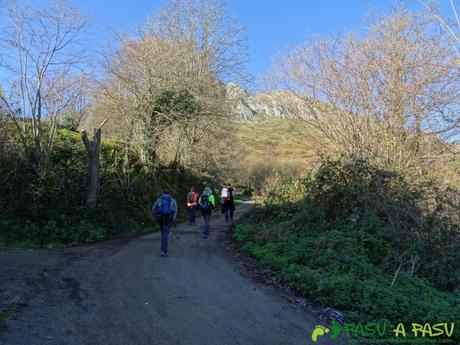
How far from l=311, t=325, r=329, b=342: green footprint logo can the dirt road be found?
81 millimetres

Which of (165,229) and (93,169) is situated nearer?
(165,229)

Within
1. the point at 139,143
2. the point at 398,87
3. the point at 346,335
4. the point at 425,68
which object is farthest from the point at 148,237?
the point at 425,68

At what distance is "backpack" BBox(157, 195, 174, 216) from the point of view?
416 inches

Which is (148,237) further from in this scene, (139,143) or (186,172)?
(186,172)

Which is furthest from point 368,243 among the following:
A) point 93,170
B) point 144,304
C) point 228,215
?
point 228,215

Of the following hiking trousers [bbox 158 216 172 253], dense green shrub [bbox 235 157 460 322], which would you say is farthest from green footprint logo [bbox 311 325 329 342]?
hiking trousers [bbox 158 216 172 253]

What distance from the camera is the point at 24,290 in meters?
6.49

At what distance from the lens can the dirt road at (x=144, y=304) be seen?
4914 millimetres

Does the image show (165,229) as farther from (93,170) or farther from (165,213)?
(93,170)

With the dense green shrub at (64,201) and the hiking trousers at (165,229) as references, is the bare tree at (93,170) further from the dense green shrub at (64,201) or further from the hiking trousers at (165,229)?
the hiking trousers at (165,229)

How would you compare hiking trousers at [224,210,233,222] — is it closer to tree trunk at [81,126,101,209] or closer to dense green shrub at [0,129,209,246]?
dense green shrub at [0,129,209,246]

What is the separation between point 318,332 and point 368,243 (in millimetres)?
5519

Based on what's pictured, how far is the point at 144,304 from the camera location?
6.08 meters

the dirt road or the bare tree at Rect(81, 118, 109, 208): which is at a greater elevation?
the bare tree at Rect(81, 118, 109, 208)
